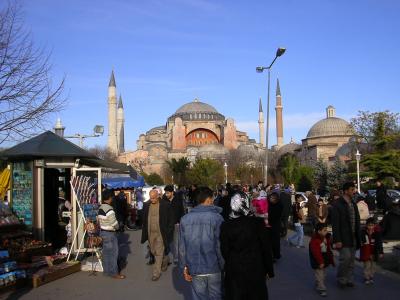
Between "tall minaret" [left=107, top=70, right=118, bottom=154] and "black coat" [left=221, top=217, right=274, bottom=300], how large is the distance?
83.3 metres

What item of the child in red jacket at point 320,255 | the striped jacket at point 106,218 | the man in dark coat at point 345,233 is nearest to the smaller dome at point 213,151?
the striped jacket at point 106,218

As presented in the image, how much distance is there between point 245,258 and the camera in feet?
16.6

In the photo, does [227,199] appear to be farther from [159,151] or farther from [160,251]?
[159,151]

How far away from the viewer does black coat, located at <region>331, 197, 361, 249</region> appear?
7.96m

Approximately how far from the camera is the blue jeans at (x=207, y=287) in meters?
5.28

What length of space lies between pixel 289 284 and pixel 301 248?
518 centimetres

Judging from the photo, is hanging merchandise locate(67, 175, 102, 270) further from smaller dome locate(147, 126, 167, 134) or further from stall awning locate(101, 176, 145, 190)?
smaller dome locate(147, 126, 167, 134)

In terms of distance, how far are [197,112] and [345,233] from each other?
109407mm

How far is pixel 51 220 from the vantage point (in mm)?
13492

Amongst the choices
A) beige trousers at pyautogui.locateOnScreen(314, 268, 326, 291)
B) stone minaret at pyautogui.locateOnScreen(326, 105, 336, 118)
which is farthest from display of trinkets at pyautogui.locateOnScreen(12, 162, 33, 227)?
stone minaret at pyautogui.locateOnScreen(326, 105, 336, 118)

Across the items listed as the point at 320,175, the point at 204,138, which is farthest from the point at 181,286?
the point at 204,138

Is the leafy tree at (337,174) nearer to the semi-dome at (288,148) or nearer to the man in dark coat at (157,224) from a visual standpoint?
the man in dark coat at (157,224)

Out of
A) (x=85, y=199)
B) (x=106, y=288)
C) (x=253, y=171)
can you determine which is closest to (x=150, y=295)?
(x=106, y=288)

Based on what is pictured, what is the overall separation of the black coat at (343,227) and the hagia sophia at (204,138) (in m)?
69.5
